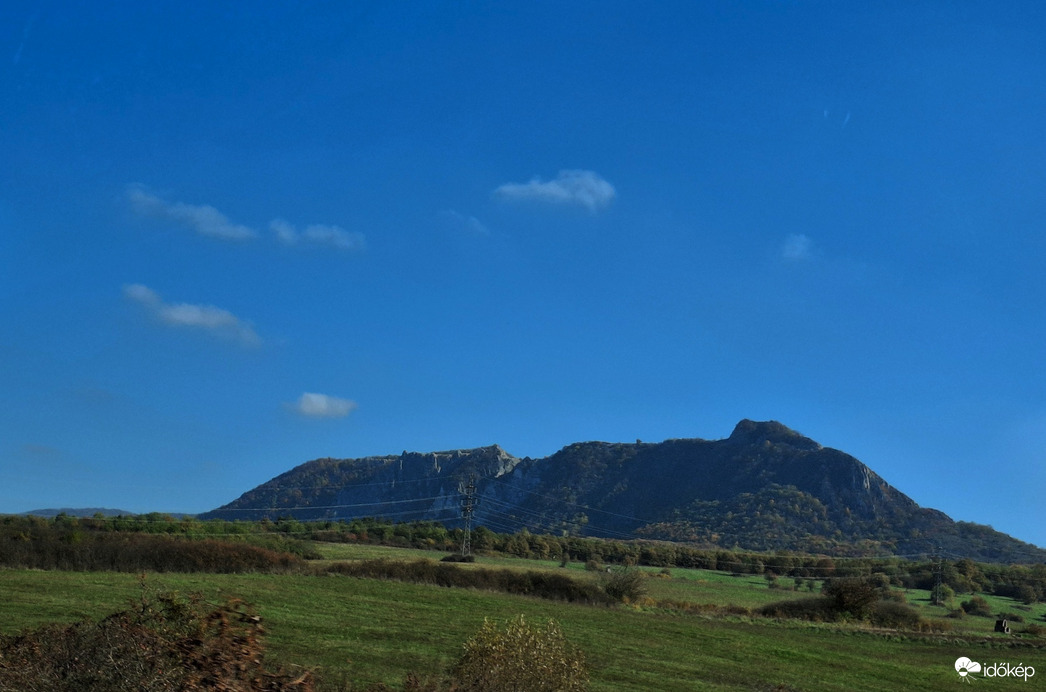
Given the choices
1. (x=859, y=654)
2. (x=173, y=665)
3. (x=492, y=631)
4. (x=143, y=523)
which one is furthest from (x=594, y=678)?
(x=143, y=523)

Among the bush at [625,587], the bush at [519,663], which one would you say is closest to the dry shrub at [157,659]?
the bush at [519,663]

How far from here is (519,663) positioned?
34.2ft

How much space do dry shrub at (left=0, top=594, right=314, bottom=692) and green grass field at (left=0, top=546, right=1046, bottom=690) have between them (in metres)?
3.26

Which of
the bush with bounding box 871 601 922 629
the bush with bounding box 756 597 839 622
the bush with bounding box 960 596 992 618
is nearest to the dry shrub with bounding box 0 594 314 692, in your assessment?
the bush with bounding box 756 597 839 622

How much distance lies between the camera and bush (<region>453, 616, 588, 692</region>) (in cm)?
1015

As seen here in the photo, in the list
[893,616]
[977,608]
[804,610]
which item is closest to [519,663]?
[804,610]

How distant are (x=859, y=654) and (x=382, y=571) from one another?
91.8ft

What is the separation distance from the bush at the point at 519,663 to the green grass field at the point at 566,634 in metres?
1.87

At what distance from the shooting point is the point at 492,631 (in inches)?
445

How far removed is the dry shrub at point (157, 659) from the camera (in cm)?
716

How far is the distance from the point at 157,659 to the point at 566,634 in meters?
31.1

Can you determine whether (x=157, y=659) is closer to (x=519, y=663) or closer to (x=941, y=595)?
(x=519, y=663)

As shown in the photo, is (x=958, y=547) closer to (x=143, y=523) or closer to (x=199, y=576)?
(x=143, y=523)

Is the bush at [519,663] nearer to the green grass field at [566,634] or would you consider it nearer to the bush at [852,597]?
the green grass field at [566,634]
